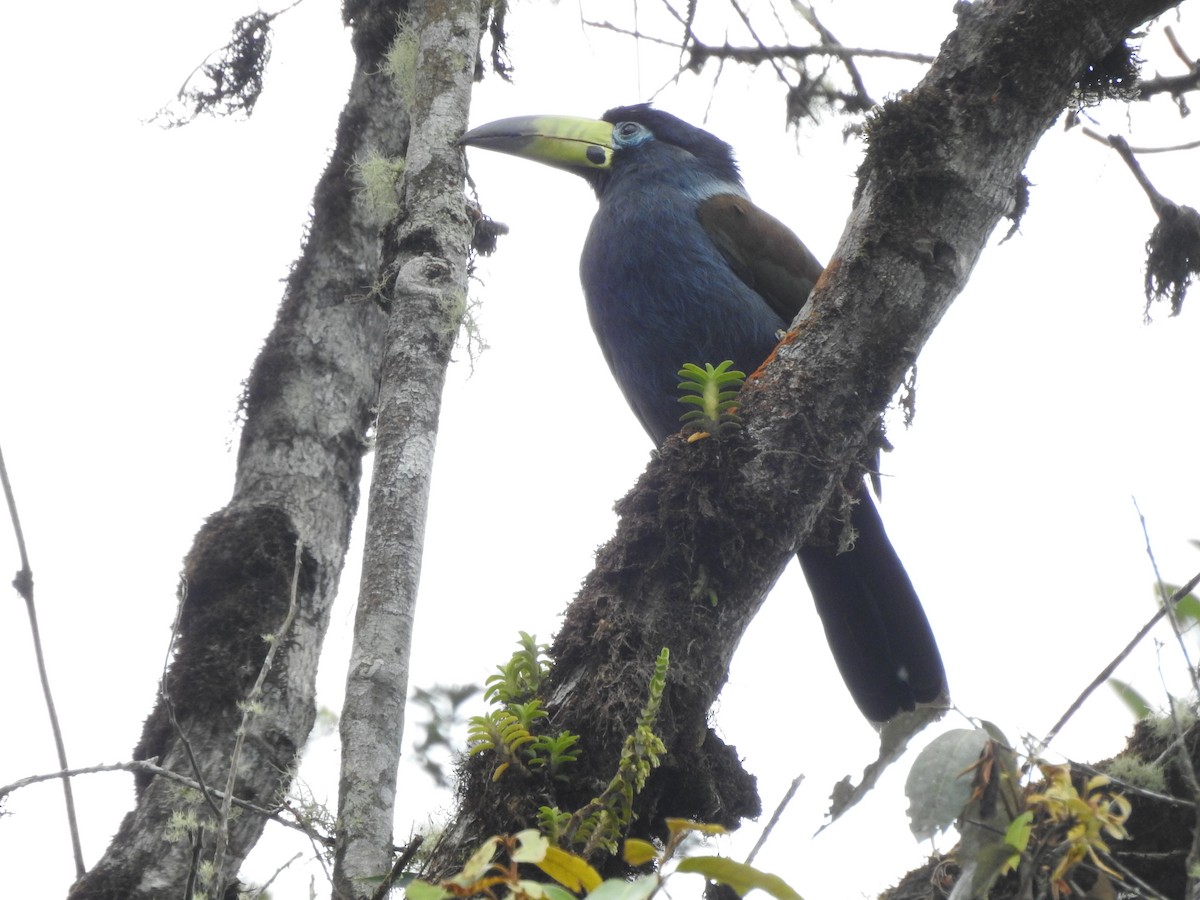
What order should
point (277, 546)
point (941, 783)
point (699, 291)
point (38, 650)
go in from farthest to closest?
point (699, 291)
point (277, 546)
point (38, 650)
point (941, 783)

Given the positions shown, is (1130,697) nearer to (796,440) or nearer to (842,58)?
(796,440)

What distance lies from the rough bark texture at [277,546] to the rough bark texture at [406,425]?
1.14 ft

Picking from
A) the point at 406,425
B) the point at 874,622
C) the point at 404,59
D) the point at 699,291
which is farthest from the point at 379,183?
the point at 874,622

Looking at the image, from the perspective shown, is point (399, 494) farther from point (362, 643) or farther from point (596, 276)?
point (596, 276)

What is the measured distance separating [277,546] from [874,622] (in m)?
1.56

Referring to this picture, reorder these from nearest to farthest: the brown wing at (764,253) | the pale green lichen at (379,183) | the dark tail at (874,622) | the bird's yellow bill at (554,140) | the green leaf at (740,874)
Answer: the green leaf at (740,874) < the dark tail at (874,622) < the pale green lichen at (379,183) < the brown wing at (764,253) < the bird's yellow bill at (554,140)

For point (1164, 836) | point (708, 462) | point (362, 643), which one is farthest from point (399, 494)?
point (1164, 836)

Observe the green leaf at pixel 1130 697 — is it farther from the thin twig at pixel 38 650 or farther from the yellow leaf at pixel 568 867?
the thin twig at pixel 38 650

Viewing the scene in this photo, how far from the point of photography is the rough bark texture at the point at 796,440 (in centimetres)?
187

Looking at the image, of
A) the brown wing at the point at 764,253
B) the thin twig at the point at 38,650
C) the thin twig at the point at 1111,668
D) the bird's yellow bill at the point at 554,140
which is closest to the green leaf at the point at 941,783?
the thin twig at the point at 1111,668

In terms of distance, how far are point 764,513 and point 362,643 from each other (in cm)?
71

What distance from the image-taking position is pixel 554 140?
4.64m

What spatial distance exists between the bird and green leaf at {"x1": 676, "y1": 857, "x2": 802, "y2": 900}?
2.17 meters

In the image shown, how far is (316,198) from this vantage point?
3803 millimetres
